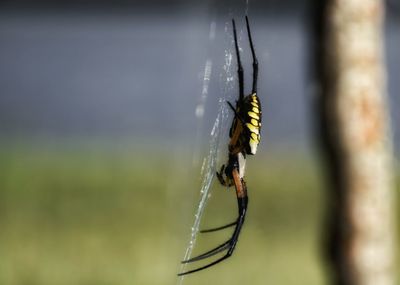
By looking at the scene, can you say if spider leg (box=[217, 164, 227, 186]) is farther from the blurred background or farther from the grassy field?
the grassy field

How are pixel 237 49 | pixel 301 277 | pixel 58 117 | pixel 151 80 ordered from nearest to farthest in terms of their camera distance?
pixel 237 49 → pixel 301 277 → pixel 58 117 → pixel 151 80

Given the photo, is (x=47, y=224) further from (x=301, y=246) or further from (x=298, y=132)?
(x=298, y=132)

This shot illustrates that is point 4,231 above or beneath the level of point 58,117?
beneath

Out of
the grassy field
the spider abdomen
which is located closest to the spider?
the spider abdomen

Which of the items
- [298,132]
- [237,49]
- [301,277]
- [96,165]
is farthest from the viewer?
[298,132]

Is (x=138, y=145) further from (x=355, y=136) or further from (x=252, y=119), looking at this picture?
(x=252, y=119)

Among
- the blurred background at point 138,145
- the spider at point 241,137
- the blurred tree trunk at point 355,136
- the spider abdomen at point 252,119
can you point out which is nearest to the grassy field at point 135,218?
the blurred background at point 138,145

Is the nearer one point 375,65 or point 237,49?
point 237,49

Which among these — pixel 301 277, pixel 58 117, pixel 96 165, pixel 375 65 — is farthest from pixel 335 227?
pixel 58 117

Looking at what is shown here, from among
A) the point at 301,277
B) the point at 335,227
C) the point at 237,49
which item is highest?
the point at 237,49
